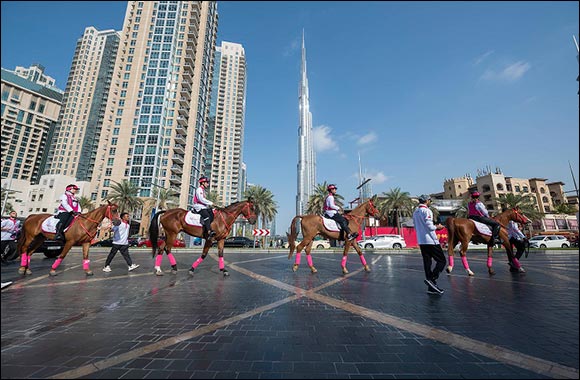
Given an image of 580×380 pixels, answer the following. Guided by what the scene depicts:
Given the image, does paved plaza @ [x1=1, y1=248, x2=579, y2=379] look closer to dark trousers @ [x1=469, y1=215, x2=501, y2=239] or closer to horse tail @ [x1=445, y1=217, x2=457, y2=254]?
dark trousers @ [x1=469, y1=215, x2=501, y2=239]

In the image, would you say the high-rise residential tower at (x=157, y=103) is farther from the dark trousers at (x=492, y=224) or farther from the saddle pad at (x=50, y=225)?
the dark trousers at (x=492, y=224)

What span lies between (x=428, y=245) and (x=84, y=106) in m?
155

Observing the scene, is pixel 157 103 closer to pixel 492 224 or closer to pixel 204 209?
pixel 204 209

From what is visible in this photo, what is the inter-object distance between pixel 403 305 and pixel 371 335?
190 centimetres

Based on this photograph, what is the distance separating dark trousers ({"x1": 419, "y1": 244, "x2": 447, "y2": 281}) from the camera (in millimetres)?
6199

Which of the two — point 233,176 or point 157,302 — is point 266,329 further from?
point 233,176

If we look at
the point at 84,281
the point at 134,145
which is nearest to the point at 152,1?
the point at 134,145

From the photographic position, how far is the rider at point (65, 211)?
327 inches

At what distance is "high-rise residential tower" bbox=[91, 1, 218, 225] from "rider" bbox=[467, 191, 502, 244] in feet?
222

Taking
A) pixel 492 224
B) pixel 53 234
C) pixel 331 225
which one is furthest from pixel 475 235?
pixel 53 234

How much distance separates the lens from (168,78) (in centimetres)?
7238

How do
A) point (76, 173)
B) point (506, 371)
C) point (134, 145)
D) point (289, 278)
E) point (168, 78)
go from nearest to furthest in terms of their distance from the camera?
point (506, 371) → point (289, 278) → point (134, 145) → point (168, 78) → point (76, 173)

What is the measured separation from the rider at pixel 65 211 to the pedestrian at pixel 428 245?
10838 mm

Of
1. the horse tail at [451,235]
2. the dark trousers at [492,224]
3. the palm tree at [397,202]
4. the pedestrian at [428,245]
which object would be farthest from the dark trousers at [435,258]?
the palm tree at [397,202]
